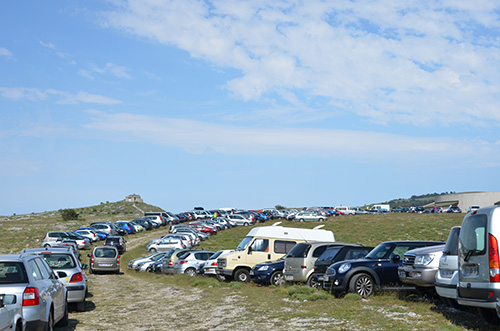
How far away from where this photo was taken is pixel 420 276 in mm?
13680

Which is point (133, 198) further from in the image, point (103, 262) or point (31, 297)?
point (31, 297)

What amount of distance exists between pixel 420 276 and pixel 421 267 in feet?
0.70

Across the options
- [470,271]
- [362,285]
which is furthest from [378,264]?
[470,271]

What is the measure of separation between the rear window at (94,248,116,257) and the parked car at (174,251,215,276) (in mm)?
4685

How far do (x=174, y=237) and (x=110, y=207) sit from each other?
8017 centimetres

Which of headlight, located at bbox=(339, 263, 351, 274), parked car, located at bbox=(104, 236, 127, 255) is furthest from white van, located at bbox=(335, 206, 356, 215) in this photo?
headlight, located at bbox=(339, 263, 351, 274)

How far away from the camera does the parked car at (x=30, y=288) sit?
915cm

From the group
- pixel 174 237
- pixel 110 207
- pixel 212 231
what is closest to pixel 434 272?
pixel 174 237

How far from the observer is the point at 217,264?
79.9 feet

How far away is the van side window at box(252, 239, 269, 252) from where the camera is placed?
2378cm

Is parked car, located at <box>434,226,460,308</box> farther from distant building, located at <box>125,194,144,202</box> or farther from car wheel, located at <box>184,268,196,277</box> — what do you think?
distant building, located at <box>125,194,144,202</box>

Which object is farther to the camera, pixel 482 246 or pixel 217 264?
pixel 217 264

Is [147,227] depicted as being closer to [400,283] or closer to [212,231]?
[212,231]

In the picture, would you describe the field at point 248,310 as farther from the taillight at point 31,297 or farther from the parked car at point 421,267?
the taillight at point 31,297
